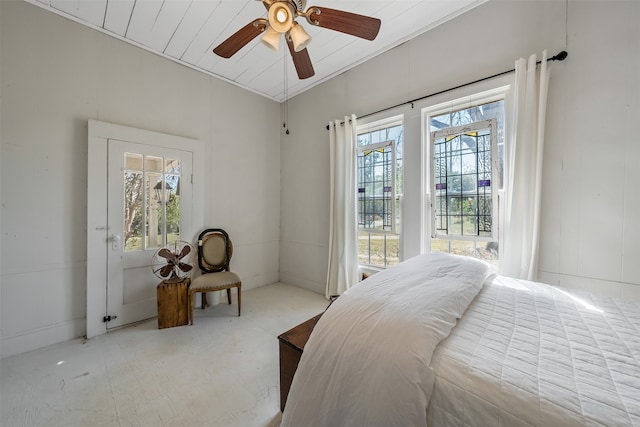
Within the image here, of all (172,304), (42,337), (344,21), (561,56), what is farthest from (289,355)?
(561,56)

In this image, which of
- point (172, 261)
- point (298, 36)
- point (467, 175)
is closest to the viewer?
point (298, 36)

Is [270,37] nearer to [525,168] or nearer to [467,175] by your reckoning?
[467,175]

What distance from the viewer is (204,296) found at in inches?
116

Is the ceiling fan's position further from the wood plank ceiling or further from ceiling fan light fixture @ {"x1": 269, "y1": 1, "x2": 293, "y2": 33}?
the wood plank ceiling

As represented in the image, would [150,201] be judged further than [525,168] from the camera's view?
Yes

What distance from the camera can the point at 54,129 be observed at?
7.03 feet

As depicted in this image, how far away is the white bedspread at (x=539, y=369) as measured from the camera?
24.9 inches

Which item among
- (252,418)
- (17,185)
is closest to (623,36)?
(252,418)

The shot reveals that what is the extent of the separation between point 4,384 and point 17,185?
1.49m

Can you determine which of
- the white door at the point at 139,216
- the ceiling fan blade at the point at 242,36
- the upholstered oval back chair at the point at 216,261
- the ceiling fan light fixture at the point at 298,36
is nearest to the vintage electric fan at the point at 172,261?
the white door at the point at 139,216

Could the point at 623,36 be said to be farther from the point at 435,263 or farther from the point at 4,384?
the point at 4,384

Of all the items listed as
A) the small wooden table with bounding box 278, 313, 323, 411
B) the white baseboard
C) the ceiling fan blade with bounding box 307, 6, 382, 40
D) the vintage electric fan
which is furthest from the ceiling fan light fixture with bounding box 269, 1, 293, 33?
the white baseboard

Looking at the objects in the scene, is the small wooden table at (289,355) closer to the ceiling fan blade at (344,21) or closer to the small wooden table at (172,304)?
the small wooden table at (172,304)

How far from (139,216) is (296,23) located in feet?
7.95
